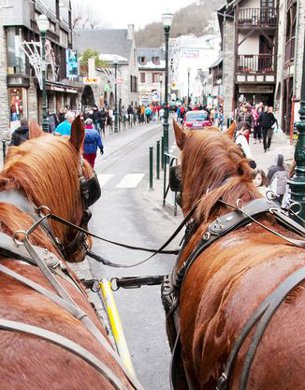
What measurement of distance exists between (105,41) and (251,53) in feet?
137

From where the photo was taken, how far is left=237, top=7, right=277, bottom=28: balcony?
3528cm

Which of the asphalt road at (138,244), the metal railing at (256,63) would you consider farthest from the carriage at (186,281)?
the metal railing at (256,63)

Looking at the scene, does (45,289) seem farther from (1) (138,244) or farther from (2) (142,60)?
(2) (142,60)

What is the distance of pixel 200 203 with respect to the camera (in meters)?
3.34

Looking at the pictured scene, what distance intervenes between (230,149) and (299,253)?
4.59 feet

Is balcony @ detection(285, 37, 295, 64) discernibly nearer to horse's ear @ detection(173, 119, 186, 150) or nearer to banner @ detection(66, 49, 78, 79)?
banner @ detection(66, 49, 78, 79)

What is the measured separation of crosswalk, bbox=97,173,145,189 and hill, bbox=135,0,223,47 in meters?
109

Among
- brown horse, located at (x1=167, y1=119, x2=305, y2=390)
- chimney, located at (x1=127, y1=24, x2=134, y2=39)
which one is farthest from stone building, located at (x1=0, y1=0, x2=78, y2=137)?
chimney, located at (x1=127, y1=24, x2=134, y2=39)

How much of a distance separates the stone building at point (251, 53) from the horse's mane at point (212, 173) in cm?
3147

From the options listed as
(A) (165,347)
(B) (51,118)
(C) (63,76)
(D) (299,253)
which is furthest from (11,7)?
(D) (299,253)

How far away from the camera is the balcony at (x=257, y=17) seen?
116 ft

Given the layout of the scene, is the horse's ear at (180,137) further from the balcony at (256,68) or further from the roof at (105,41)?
the roof at (105,41)

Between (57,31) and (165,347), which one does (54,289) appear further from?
(57,31)

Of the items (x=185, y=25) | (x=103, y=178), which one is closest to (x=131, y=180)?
(x=103, y=178)
